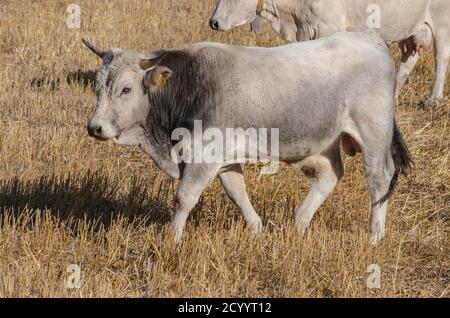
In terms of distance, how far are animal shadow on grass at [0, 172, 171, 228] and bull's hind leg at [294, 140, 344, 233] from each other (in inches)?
38.7

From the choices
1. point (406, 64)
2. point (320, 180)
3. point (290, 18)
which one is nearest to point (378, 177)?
point (320, 180)

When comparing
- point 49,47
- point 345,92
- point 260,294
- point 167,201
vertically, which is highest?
point 49,47

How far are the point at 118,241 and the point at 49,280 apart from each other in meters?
0.80

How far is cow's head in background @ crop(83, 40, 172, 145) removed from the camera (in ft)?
19.0

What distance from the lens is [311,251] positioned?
608 centimetres

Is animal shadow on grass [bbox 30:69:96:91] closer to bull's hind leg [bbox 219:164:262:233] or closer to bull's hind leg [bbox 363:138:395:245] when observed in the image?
bull's hind leg [bbox 219:164:262:233]

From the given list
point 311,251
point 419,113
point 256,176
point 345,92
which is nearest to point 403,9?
point 419,113

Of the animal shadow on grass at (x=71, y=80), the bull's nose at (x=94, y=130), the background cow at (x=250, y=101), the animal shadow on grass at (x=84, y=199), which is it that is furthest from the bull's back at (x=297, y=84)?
the animal shadow on grass at (x=71, y=80)

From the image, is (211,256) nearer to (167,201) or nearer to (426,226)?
(167,201)

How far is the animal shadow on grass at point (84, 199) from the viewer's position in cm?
684

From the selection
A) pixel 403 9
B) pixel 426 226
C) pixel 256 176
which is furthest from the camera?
pixel 403 9

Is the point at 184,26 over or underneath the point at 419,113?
over

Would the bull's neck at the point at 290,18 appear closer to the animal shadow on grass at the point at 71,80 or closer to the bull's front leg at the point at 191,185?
the animal shadow on grass at the point at 71,80

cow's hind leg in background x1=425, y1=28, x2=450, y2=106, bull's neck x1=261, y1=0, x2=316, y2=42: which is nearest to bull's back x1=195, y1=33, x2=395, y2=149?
bull's neck x1=261, y1=0, x2=316, y2=42
